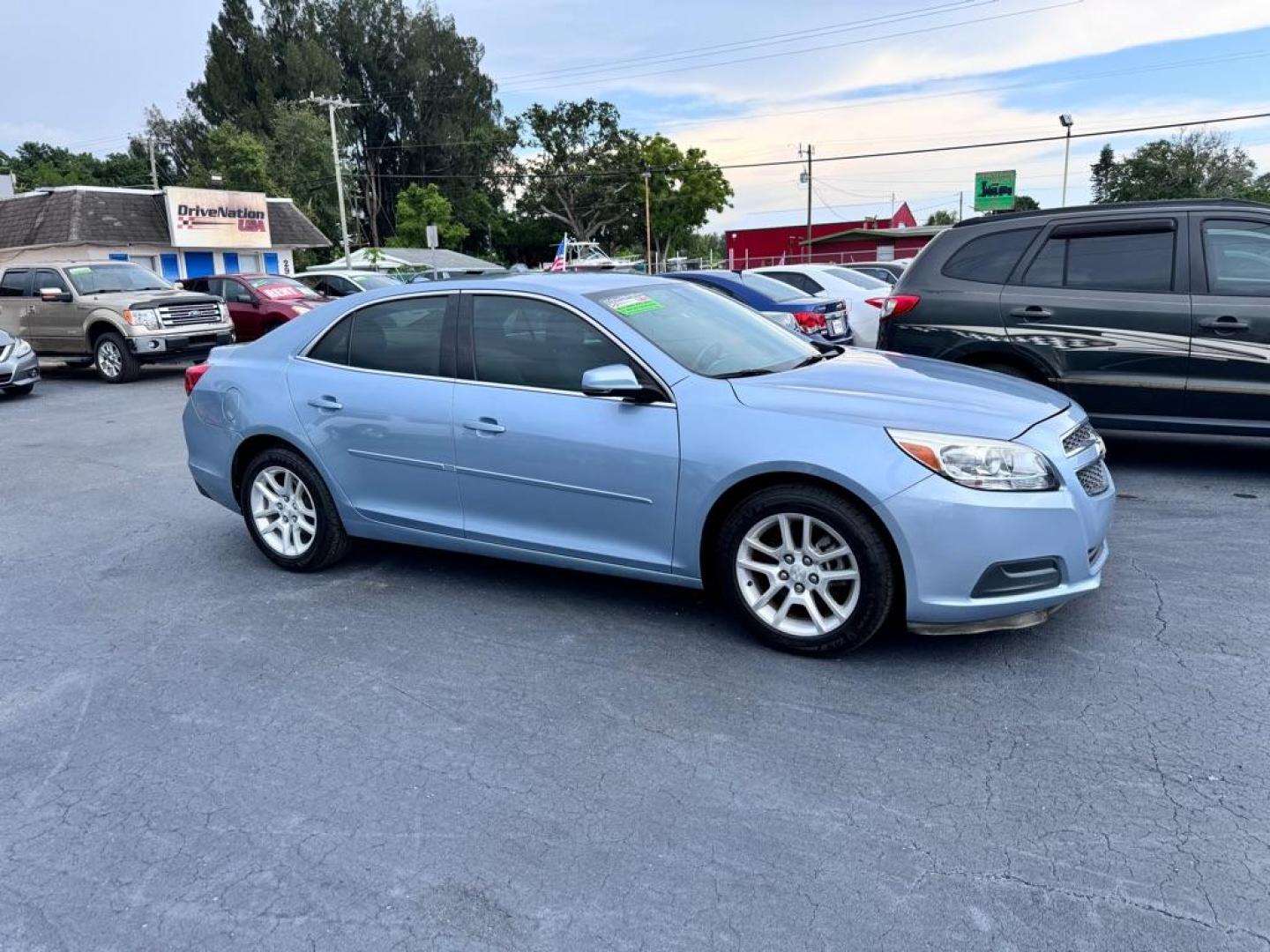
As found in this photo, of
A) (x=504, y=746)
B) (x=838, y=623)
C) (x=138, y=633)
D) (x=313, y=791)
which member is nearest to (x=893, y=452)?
(x=838, y=623)

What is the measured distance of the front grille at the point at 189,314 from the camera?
1491cm

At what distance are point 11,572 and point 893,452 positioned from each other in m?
5.01

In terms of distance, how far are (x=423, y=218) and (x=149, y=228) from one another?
30284 mm

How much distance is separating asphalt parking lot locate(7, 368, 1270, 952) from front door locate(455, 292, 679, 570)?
0.45 meters

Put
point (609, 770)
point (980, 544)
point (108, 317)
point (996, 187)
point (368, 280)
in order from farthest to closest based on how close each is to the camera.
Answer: point (996, 187), point (368, 280), point (108, 317), point (980, 544), point (609, 770)

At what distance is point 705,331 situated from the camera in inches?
185

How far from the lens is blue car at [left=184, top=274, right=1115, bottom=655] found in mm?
3689

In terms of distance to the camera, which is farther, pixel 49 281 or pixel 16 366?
pixel 49 281

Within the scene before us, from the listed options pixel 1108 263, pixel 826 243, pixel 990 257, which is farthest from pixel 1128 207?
pixel 826 243

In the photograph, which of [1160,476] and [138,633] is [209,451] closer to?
[138,633]

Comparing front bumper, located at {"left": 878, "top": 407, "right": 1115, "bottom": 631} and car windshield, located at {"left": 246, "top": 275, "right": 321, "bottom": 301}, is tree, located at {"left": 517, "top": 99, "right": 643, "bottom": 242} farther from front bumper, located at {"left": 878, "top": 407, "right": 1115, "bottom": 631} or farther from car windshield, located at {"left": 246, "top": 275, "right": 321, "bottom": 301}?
front bumper, located at {"left": 878, "top": 407, "right": 1115, "bottom": 631}

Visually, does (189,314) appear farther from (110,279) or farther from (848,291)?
(848,291)

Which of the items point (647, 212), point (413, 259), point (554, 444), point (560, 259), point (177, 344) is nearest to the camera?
point (554, 444)

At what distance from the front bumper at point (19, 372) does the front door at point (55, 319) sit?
1295 mm
